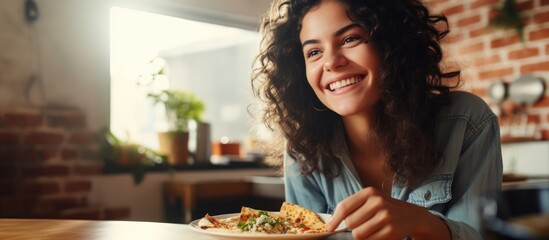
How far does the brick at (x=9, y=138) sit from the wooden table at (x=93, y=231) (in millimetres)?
1432

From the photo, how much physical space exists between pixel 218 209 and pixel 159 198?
368 millimetres

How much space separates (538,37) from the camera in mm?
2984

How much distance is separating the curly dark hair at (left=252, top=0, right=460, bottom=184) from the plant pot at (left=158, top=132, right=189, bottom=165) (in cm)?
183

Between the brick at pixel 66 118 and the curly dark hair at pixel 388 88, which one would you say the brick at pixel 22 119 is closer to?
the brick at pixel 66 118

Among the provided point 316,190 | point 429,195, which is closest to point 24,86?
point 316,190

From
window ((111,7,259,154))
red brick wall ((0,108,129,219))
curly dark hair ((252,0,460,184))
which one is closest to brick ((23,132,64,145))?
red brick wall ((0,108,129,219))

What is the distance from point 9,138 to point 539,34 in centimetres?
277

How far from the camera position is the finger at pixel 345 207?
33.5 inches

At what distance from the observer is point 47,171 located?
269 centimetres

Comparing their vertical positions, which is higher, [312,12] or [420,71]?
[312,12]

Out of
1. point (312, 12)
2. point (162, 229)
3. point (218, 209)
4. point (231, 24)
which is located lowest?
point (218, 209)

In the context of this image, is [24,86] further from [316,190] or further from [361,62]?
[361,62]

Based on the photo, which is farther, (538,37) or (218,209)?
(218,209)

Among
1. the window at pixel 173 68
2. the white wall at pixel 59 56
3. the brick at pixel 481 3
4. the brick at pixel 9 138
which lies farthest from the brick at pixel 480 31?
the brick at pixel 9 138
